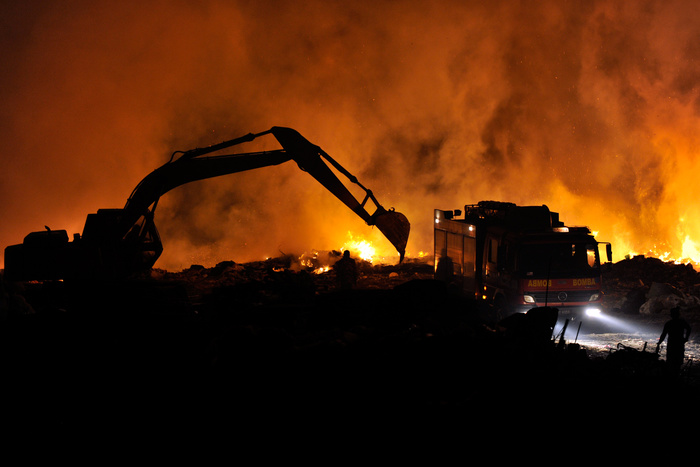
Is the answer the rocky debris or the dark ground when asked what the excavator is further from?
the rocky debris

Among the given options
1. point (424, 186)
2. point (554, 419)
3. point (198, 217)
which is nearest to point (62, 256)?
point (554, 419)

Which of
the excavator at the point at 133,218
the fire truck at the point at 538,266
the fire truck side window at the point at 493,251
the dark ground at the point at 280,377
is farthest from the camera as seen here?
the excavator at the point at 133,218

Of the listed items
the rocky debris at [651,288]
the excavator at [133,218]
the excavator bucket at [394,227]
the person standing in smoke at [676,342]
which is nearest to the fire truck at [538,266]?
the rocky debris at [651,288]

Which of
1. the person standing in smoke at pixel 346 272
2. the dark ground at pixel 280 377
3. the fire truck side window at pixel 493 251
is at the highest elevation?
the fire truck side window at pixel 493 251

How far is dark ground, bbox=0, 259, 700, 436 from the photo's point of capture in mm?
6895

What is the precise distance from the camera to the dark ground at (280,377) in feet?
22.6

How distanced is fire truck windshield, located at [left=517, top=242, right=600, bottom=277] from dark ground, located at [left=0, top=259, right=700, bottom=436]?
4156mm

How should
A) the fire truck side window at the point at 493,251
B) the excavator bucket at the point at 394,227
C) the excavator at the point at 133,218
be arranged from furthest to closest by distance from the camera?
1. the excavator at the point at 133,218
2. the excavator bucket at the point at 394,227
3. the fire truck side window at the point at 493,251

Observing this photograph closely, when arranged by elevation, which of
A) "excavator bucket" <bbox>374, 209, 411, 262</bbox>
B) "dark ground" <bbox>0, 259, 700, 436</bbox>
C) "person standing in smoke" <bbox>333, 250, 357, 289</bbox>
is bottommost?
"dark ground" <bbox>0, 259, 700, 436</bbox>

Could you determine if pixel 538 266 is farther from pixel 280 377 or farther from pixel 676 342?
pixel 280 377

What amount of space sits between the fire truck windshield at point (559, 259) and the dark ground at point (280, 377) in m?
4.16

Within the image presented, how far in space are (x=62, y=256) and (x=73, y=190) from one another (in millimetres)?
13592

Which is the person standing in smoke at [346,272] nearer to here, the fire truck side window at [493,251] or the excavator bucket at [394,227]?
the excavator bucket at [394,227]

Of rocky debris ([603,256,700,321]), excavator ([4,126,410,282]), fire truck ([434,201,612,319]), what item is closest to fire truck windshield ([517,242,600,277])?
fire truck ([434,201,612,319])
